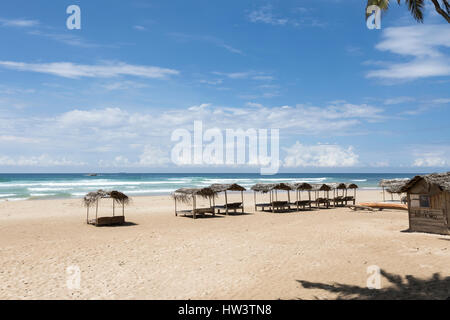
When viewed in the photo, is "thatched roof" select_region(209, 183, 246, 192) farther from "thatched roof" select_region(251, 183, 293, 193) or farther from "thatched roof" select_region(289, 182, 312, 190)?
"thatched roof" select_region(289, 182, 312, 190)

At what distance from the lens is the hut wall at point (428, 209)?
1429 cm

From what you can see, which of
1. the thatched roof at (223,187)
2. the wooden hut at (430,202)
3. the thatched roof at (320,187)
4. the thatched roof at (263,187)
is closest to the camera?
the wooden hut at (430,202)

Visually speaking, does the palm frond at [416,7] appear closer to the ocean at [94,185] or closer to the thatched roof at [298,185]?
the thatched roof at [298,185]

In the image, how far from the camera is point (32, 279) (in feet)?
29.7

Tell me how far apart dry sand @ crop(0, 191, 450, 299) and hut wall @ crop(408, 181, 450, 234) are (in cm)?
75

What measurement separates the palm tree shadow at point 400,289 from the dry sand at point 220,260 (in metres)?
0.02

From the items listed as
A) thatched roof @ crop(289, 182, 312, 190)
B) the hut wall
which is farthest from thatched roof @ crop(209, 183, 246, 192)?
the hut wall

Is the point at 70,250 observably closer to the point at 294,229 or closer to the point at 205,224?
the point at 205,224

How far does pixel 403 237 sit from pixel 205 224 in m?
10.2

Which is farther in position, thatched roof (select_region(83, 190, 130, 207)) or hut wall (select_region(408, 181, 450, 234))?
thatched roof (select_region(83, 190, 130, 207))

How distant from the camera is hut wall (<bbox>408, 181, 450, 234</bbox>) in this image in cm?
1429

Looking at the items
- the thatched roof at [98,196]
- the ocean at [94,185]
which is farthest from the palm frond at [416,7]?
the ocean at [94,185]

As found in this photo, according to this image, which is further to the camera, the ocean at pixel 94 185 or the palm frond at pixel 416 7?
the ocean at pixel 94 185
